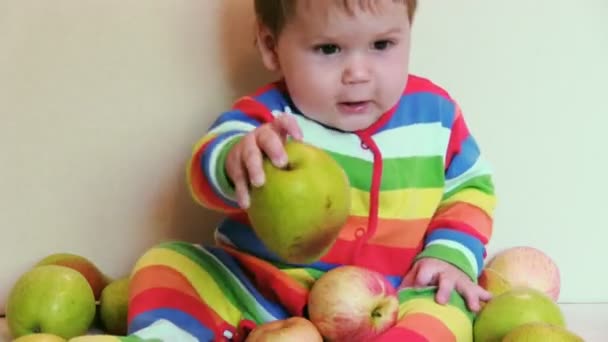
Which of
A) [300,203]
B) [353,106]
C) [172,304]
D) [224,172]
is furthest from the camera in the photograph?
[353,106]

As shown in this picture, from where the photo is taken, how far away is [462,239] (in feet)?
3.81


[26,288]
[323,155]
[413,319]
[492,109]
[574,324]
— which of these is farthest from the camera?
[492,109]

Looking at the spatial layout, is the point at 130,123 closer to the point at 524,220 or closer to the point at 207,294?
the point at 207,294

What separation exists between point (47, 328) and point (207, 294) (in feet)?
0.63

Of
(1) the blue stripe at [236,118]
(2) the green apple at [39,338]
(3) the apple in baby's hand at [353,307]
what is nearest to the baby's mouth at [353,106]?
(1) the blue stripe at [236,118]

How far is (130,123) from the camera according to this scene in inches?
50.9

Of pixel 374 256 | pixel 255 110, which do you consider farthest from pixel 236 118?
pixel 374 256

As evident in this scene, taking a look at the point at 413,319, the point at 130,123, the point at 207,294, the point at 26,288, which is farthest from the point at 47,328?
the point at 413,319

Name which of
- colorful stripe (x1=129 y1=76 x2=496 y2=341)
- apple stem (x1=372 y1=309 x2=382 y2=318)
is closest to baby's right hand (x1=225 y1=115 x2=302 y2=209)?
colorful stripe (x1=129 y1=76 x2=496 y2=341)

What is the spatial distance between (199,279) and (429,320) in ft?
0.87

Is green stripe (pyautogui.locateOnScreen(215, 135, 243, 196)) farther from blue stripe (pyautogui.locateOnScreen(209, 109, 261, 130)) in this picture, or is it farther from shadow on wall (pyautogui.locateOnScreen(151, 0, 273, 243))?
shadow on wall (pyautogui.locateOnScreen(151, 0, 273, 243))

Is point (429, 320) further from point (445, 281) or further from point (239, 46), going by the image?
point (239, 46)

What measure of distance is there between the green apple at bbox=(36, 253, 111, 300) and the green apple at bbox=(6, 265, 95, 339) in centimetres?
8

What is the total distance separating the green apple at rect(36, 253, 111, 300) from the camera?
1.22 m
